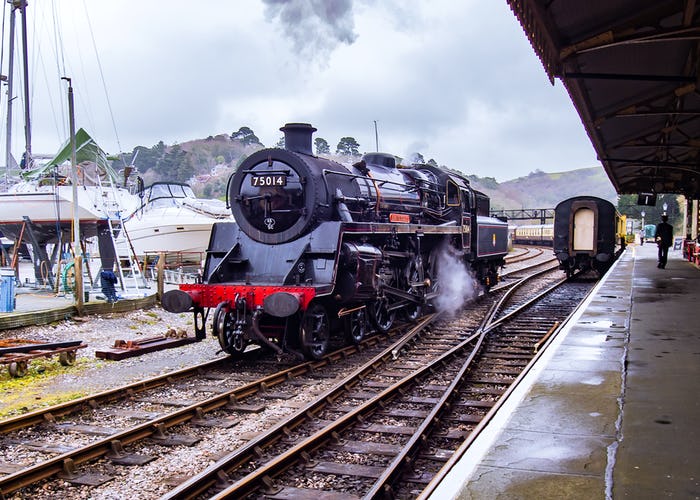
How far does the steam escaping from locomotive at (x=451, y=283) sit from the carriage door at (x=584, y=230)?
7.48 metres

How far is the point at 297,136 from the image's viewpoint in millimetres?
9328

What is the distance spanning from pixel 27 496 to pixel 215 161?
12144cm

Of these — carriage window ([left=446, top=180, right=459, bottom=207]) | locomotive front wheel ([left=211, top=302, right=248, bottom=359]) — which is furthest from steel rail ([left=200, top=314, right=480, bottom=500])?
carriage window ([left=446, top=180, right=459, bottom=207])

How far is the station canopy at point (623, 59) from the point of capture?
19.5 ft

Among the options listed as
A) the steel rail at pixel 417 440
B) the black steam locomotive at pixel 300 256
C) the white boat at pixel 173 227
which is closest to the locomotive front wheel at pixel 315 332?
the black steam locomotive at pixel 300 256

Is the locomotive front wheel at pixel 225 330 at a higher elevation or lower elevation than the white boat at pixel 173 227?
lower

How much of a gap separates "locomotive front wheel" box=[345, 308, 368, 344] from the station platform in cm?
321

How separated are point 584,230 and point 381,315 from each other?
39.9ft

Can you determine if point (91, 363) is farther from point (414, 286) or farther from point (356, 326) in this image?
point (414, 286)

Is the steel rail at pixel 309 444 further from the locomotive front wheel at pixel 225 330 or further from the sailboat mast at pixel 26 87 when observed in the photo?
the sailboat mast at pixel 26 87

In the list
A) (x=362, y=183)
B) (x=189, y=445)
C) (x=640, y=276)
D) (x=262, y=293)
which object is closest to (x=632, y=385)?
(x=189, y=445)

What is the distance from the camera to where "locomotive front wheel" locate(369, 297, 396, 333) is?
1020cm

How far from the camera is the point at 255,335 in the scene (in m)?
8.32

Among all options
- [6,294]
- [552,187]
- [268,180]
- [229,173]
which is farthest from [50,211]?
[552,187]
